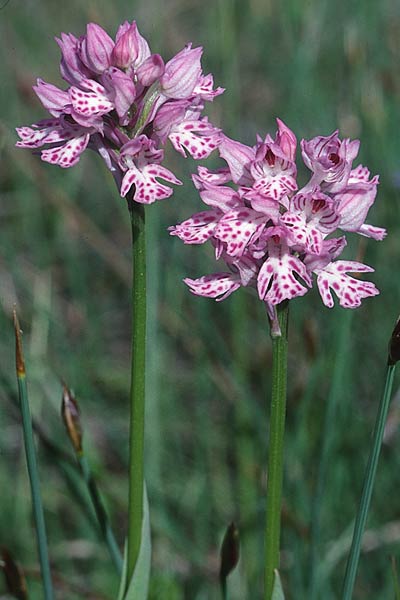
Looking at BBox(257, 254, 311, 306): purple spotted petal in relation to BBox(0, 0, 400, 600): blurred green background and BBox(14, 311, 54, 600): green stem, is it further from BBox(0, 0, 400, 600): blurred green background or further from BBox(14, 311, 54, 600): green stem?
BBox(0, 0, 400, 600): blurred green background

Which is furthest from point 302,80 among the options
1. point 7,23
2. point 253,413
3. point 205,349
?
point 7,23

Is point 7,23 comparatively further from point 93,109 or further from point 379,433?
point 379,433

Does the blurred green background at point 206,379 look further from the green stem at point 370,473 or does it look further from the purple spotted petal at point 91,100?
the purple spotted petal at point 91,100

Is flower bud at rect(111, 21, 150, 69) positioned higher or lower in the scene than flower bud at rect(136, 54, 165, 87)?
higher

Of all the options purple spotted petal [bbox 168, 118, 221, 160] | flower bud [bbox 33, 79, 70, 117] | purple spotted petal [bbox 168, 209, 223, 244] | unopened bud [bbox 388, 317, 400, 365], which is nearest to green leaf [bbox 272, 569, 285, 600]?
unopened bud [bbox 388, 317, 400, 365]

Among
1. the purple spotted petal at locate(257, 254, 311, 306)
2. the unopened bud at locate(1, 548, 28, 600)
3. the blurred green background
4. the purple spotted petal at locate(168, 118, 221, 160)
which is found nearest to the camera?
the purple spotted petal at locate(257, 254, 311, 306)

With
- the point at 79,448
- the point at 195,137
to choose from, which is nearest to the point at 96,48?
the point at 195,137

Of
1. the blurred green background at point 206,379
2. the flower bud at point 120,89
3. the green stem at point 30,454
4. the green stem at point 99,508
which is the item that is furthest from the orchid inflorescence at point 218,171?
the blurred green background at point 206,379

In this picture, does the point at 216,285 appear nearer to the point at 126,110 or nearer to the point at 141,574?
the point at 126,110
